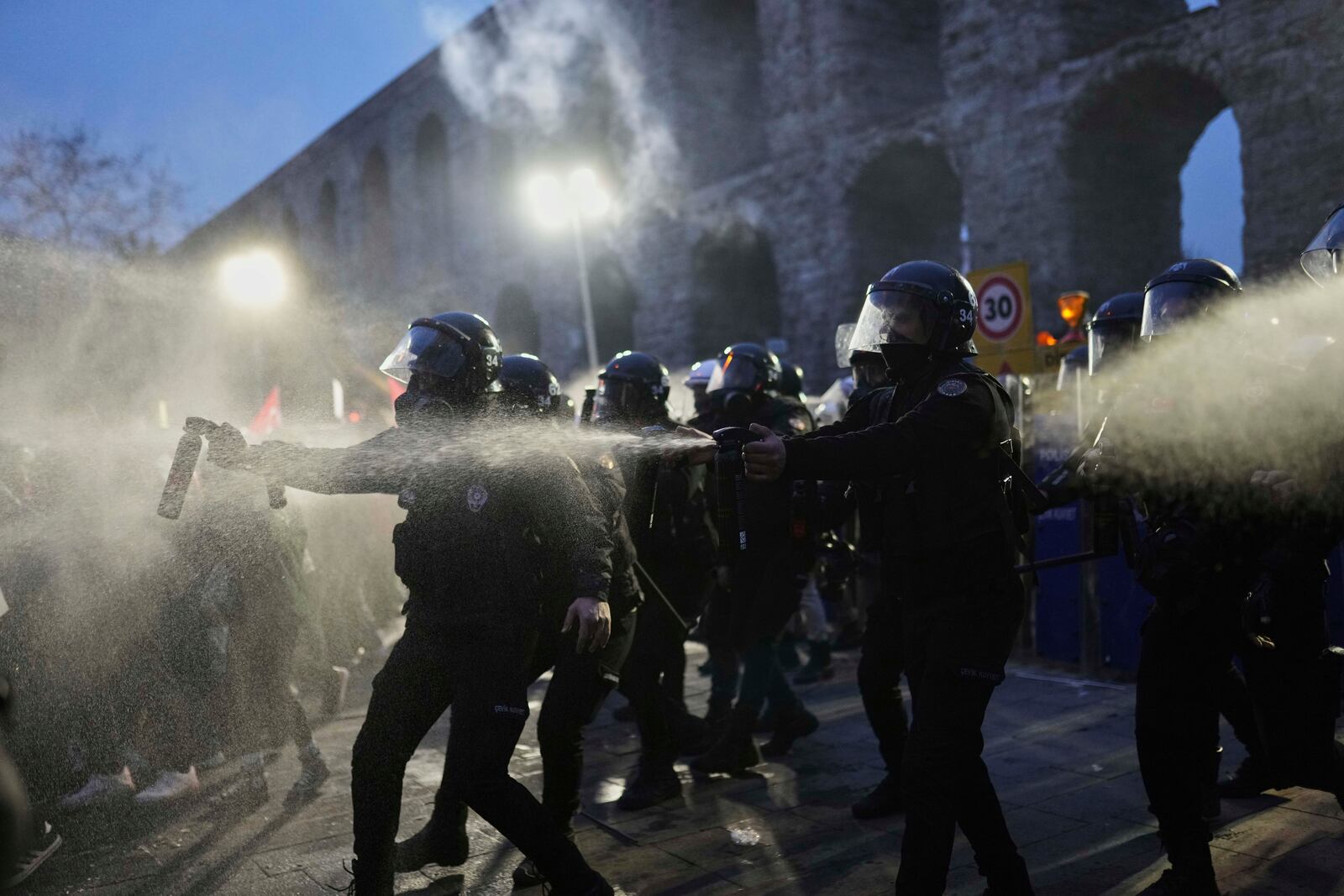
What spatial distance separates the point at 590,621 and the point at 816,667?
4.63m

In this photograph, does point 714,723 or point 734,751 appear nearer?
point 734,751

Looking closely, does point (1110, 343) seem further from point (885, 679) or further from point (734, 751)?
point (734, 751)

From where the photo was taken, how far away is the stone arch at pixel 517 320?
3039cm

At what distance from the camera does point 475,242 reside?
32.2 m

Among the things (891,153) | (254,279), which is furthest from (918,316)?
(254,279)

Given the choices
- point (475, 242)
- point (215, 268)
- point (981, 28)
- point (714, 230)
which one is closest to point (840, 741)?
point (981, 28)

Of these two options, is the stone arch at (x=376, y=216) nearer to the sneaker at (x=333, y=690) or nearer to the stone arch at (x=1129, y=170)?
the stone arch at (x=1129, y=170)

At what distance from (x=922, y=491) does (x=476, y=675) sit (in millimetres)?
1442

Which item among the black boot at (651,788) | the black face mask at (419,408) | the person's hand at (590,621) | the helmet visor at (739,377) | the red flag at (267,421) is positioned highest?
the red flag at (267,421)

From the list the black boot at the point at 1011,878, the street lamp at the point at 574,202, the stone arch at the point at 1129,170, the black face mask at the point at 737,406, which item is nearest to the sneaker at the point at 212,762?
the black face mask at the point at 737,406

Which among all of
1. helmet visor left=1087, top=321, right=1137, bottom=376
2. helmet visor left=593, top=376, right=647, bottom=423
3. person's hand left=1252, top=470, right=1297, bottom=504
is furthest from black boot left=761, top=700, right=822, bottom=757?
person's hand left=1252, top=470, right=1297, bottom=504

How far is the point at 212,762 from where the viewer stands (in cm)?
592

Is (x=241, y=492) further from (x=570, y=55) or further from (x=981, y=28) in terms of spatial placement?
(x=570, y=55)

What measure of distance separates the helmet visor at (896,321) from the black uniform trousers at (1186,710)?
113 cm
